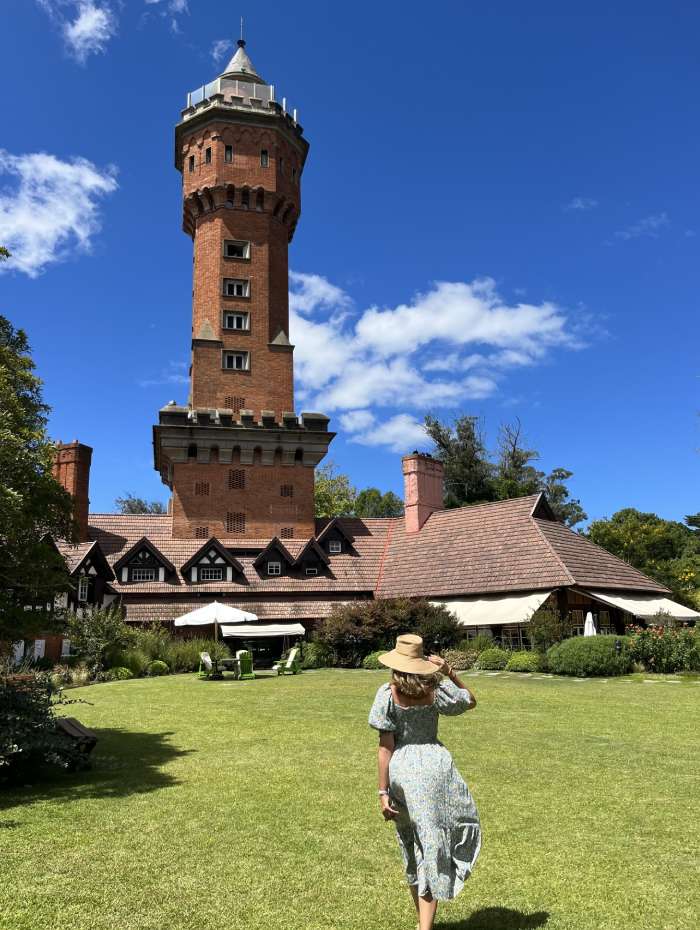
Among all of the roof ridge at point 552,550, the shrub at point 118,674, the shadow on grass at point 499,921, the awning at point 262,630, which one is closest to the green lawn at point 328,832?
the shadow on grass at point 499,921

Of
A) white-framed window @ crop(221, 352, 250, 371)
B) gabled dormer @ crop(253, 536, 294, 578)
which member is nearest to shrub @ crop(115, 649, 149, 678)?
gabled dormer @ crop(253, 536, 294, 578)

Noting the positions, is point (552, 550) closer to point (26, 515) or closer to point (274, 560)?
point (274, 560)

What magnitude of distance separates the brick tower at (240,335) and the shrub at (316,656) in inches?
389

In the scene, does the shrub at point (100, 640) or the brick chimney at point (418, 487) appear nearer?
the shrub at point (100, 640)

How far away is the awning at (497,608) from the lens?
29.3 meters

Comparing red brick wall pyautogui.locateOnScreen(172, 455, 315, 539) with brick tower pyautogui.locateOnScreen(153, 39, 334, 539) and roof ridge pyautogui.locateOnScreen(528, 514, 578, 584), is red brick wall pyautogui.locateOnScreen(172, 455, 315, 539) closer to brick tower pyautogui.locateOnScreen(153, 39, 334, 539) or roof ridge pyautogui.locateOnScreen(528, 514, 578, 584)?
brick tower pyautogui.locateOnScreen(153, 39, 334, 539)

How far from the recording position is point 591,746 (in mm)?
11492

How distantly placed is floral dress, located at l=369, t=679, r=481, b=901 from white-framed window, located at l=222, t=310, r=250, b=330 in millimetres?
38229

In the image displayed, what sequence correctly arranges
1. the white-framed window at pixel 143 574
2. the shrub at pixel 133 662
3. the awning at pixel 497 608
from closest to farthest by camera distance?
the shrub at pixel 133 662 → the awning at pixel 497 608 → the white-framed window at pixel 143 574

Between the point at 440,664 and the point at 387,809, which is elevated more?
the point at 440,664

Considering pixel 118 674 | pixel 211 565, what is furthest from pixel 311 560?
pixel 118 674

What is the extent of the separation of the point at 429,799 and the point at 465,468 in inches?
2102

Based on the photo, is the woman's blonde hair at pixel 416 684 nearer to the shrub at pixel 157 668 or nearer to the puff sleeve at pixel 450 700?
the puff sleeve at pixel 450 700

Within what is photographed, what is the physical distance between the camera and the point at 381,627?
2967 cm
